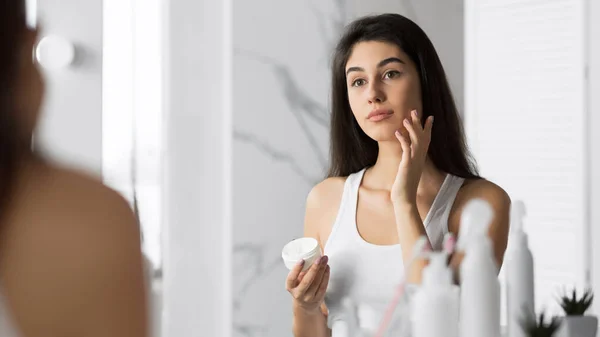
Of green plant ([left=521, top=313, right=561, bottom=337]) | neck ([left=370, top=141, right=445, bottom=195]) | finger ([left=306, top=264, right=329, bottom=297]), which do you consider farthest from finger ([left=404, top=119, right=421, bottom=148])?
green plant ([left=521, top=313, right=561, bottom=337])

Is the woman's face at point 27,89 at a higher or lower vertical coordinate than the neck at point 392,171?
higher

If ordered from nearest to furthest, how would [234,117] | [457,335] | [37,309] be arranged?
[37,309] → [457,335] → [234,117]

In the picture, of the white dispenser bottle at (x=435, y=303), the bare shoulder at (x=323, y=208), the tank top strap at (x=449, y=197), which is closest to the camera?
the white dispenser bottle at (x=435, y=303)

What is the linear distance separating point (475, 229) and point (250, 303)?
0.72 meters

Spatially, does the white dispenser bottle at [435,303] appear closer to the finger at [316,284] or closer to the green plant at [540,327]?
the green plant at [540,327]

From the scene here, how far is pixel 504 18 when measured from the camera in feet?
4.67

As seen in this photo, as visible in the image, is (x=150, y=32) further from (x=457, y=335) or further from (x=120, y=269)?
(x=120, y=269)

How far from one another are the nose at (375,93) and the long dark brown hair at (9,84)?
2.67 feet

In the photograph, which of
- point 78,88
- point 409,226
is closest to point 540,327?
point 409,226

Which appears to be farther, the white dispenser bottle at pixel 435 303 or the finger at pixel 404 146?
the finger at pixel 404 146

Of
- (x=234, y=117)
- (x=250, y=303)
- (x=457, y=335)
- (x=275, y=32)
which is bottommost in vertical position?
(x=250, y=303)

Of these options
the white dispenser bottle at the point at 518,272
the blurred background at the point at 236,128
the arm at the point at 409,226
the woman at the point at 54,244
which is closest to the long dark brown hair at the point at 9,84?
the woman at the point at 54,244

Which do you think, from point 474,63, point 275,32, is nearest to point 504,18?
point 474,63

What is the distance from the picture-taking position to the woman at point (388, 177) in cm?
94
